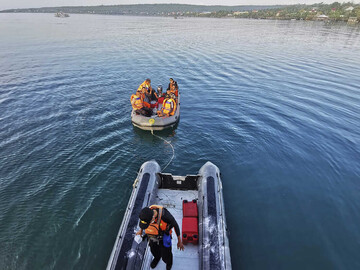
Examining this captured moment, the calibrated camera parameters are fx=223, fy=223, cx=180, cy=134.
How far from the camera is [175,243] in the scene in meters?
6.30

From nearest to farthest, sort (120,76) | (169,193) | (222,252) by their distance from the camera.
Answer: (222,252) < (169,193) < (120,76)

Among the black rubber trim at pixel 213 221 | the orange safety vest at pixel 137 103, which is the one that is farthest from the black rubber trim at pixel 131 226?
the orange safety vest at pixel 137 103

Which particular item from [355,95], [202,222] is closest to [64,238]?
[202,222]

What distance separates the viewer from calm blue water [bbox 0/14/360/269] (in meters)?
7.00

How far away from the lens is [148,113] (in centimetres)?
1290

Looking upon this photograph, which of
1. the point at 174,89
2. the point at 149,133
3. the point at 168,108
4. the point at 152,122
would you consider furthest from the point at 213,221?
the point at 174,89

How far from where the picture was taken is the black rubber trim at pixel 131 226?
5.29 m

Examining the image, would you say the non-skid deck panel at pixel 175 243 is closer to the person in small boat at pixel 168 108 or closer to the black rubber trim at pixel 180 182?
the black rubber trim at pixel 180 182

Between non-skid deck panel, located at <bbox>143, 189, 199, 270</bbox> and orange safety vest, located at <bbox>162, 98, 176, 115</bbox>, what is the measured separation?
219 inches

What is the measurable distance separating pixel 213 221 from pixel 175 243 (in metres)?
1.26

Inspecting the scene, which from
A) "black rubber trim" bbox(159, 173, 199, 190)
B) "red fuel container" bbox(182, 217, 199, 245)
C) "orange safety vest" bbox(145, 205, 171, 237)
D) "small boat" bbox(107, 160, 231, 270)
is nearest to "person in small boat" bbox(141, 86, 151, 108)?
"small boat" bbox(107, 160, 231, 270)

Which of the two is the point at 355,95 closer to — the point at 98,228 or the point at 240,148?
the point at 240,148

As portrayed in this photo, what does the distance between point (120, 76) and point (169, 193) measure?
17.5m

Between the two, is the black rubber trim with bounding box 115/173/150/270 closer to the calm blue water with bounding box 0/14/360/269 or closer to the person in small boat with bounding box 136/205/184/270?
the person in small boat with bounding box 136/205/184/270
